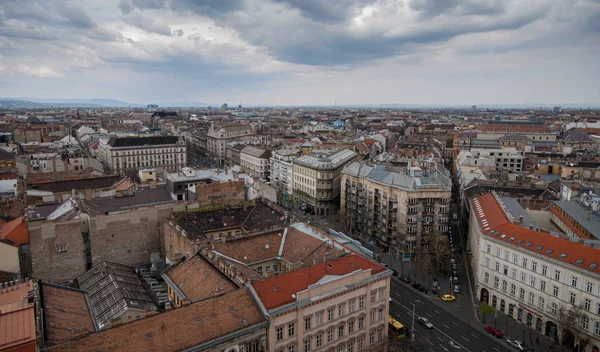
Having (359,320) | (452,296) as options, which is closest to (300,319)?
(359,320)

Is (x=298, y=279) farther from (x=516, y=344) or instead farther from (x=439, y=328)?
(x=516, y=344)

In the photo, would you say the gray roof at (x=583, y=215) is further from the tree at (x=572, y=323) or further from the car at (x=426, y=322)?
the car at (x=426, y=322)

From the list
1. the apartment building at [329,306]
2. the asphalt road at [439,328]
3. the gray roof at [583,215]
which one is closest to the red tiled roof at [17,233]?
the apartment building at [329,306]

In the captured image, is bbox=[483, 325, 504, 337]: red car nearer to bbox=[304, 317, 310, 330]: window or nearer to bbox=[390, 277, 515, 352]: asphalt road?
bbox=[390, 277, 515, 352]: asphalt road

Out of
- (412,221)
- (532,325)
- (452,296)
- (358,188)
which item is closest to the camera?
(532,325)

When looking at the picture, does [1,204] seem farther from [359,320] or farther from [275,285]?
[359,320]

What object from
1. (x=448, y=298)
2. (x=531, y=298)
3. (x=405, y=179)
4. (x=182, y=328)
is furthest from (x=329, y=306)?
(x=405, y=179)
